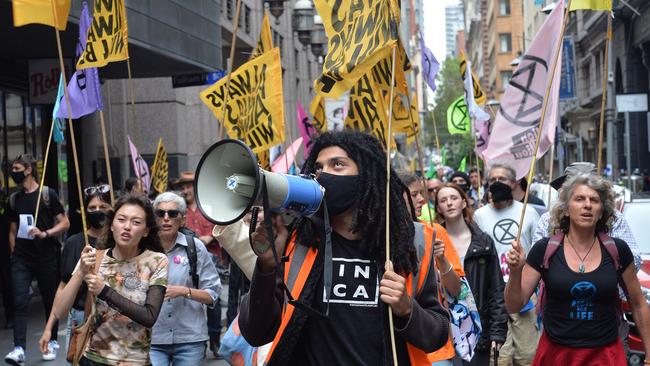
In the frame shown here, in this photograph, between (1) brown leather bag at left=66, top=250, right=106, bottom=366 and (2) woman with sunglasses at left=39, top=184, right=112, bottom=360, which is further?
(2) woman with sunglasses at left=39, top=184, right=112, bottom=360

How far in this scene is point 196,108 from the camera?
23.3 m

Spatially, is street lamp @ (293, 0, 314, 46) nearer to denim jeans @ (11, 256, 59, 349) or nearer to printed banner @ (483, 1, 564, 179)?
denim jeans @ (11, 256, 59, 349)

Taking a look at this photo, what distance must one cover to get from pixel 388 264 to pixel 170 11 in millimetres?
12470

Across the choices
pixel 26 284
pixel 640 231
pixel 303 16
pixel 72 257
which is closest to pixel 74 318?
pixel 72 257

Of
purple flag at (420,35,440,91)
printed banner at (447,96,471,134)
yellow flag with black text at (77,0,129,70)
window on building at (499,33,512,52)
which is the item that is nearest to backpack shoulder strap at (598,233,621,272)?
yellow flag with black text at (77,0,129,70)

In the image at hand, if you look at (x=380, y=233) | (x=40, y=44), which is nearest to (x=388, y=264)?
(x=380, y=233)

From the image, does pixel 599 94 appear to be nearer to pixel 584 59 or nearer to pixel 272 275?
pixel 584 59

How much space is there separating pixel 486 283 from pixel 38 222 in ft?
19.0

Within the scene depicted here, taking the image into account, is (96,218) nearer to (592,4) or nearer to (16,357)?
(16,357)

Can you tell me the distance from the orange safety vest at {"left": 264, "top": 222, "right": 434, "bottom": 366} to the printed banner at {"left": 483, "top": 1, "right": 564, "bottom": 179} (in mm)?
4281

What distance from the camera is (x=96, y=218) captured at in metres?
7.82

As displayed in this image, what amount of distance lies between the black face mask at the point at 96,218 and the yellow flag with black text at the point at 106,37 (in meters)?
1.23

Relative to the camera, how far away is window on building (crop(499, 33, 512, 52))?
290 ft

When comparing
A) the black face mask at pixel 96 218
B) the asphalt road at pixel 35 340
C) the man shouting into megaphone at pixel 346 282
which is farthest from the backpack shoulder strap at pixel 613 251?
the asphalt road at pixel 35 340
